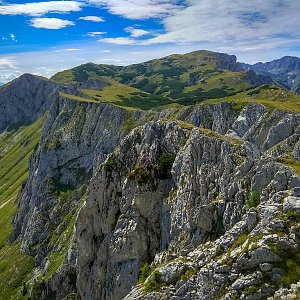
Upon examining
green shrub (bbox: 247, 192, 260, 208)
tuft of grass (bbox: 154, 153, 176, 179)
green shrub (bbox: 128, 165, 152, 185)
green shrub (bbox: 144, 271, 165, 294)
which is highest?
green shrub (bbox: 247, 192, 260, 208)

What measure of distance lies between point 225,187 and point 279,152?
56486 mm

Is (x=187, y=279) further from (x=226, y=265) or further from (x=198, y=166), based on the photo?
(x=198, y=166)

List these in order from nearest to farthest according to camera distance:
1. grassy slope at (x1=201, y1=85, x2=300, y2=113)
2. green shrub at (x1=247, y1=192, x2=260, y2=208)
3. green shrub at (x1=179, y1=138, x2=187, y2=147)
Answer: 1. green shrub at (x1=247, y1=192, x2=260, y2=208)
2. green shrub at (x1=179, y1=138, x2=187, y2=147)
3. grassy slope at (x1=201, y1=85, x2=300, y2=113)

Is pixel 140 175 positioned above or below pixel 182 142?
below

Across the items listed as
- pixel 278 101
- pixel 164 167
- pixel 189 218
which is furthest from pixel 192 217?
pixel 278 101

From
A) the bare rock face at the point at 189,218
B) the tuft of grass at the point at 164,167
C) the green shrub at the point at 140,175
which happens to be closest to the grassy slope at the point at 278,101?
the bare rock face at the point at 189,218

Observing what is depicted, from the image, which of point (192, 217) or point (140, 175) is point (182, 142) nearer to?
→ point (140, 175)

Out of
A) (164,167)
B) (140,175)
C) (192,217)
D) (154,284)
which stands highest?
(164,167)

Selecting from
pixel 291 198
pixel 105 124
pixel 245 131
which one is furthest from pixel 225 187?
pixel 105 124

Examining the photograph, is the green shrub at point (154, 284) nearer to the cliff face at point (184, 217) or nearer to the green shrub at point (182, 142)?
the cliff face at point (184, 217)

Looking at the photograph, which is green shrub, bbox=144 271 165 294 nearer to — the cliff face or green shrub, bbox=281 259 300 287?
the cliff face

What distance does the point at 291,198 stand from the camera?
39.9m

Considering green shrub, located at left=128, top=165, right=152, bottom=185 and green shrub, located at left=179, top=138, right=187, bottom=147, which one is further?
green shrub, located at left=128, top=165, right=152, bottom=185

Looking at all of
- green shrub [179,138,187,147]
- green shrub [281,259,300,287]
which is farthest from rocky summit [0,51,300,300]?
green shrub [179,138,187,147]
